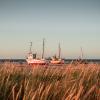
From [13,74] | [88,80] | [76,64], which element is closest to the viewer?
[88,80]

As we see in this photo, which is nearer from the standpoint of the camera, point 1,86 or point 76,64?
point 1,86

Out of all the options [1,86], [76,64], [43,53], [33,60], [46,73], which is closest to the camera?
[1,86]

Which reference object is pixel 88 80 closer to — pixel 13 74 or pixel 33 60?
pixel 13 74

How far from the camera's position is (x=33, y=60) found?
7319cm

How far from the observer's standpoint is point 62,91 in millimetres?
6227

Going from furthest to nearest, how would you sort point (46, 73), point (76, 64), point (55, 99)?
point (76, 64), point (46, 73), point (55, 99)

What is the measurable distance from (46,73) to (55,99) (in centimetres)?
383

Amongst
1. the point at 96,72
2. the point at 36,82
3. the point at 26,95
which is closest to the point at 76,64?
the point at 96,72

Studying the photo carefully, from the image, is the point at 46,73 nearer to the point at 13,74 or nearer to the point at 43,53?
the point at 13,74

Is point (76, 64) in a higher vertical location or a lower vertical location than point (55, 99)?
higher

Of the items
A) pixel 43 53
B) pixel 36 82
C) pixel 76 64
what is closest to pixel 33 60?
pixel 43 53

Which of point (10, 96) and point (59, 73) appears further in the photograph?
point (59, 73)

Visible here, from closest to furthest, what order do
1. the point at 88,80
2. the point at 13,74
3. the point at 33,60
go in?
the point at 88,80
the point at 13,74
the point at 33,60

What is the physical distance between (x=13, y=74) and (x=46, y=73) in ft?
3.37
